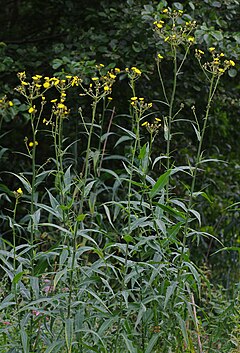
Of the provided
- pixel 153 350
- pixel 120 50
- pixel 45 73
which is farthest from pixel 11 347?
pixel 45 73

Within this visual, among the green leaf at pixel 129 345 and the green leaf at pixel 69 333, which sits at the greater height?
the green leaf at pixel 69 333

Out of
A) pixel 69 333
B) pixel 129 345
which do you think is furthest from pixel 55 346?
pixel 129 345

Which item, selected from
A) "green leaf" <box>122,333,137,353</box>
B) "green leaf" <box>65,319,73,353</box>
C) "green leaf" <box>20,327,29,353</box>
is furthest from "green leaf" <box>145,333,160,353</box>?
"green leaf" <box>20,327,29,353</box>

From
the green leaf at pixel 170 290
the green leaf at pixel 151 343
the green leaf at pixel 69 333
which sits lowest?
the green leaf at pixel 151 343

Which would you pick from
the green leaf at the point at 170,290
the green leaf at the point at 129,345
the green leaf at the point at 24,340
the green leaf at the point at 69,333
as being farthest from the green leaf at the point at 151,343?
the green leaf at the point at 24,340

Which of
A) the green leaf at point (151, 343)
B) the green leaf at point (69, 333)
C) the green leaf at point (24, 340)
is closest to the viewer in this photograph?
the green leaf at point (69, 333)

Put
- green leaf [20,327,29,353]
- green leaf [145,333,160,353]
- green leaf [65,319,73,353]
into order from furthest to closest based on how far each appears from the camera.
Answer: green leaf [145,333,160,353] → green leaf [20,327,29,353] → green leaf [65,319,73,353]

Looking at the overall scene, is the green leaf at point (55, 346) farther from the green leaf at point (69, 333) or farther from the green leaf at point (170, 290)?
the green leaf at point (170, 290)

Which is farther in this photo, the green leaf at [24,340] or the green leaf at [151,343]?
the green leaf at [151,343]

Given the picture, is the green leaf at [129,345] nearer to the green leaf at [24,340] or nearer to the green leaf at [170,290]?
the green leaf at [170,290]

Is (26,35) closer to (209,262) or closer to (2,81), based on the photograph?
(2,81)

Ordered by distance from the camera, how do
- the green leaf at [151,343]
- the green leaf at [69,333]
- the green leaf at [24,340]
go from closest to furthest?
the green leaf at [69,333]
the green leaf at [24,340]
the green leaf at [151,343]

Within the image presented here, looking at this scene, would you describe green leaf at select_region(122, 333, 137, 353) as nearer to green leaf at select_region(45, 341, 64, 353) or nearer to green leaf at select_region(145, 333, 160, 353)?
green leaf at select_region(145, 333, 160, 353)

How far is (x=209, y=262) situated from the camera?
21.4ft
